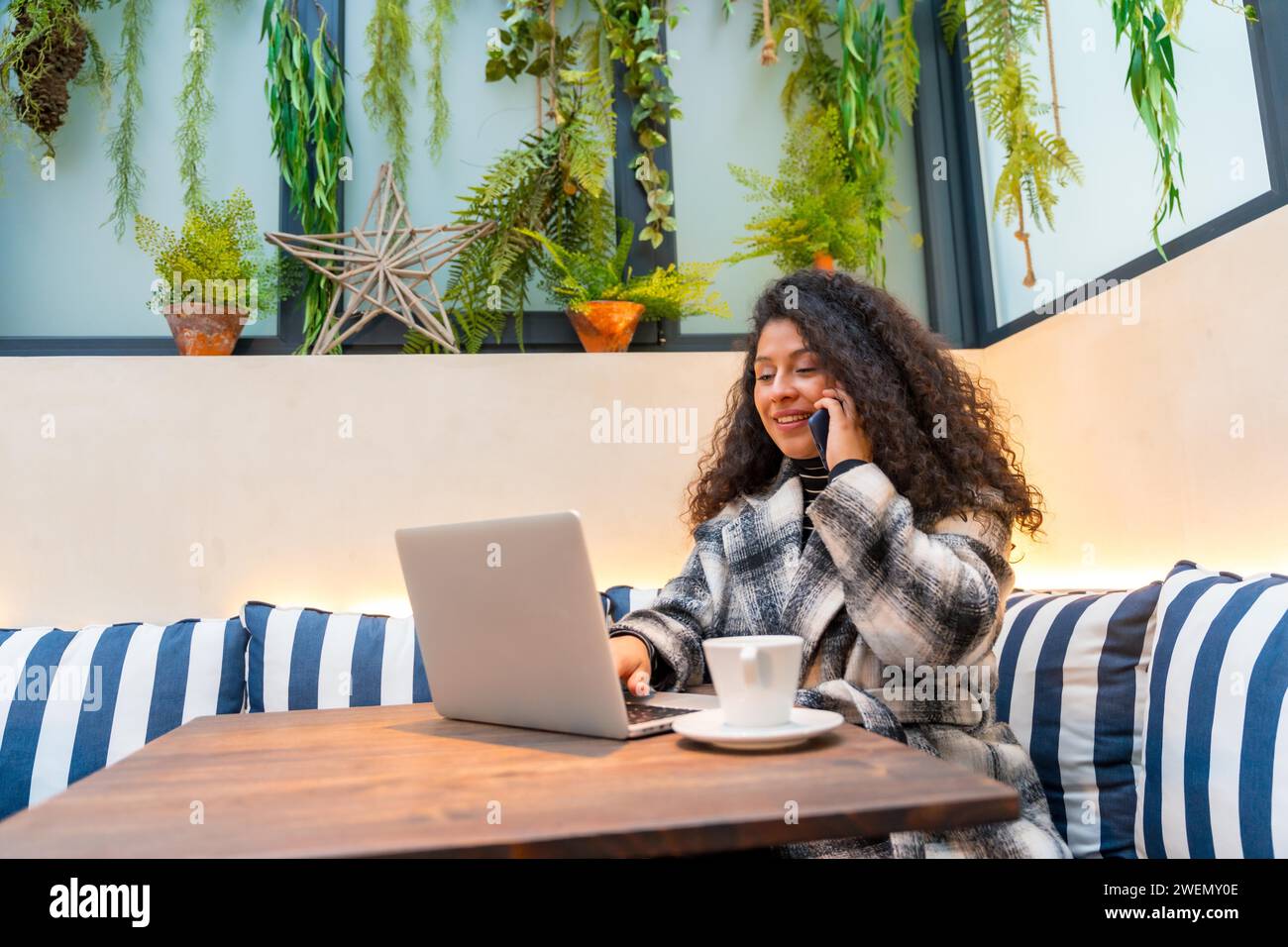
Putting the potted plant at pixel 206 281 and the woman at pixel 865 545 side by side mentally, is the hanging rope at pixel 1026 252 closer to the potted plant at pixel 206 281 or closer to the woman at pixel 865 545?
the woman at pixel 865 545

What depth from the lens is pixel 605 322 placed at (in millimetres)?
2412

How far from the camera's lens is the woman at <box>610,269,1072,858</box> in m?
1.19

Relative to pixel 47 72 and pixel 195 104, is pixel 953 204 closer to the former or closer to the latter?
pixel 195 104

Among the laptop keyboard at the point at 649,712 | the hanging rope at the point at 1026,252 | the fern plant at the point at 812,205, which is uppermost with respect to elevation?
the fern plant at the point at 812,205

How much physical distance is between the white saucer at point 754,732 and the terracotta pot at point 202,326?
6.15 feet

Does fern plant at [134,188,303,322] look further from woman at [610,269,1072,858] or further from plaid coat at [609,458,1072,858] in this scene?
plaid coat at [609,458,1072,858]

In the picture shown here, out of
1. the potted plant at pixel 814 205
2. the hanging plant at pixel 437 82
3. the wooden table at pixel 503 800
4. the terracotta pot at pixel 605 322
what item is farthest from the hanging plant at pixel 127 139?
the wooden table at pixel 503 800

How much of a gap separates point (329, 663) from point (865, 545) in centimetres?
121

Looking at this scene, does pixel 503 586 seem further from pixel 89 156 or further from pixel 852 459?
pixel 89 156

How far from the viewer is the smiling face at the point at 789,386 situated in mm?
1563

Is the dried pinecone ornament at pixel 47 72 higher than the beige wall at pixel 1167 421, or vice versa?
the dried pinecone ornament at pixel 47 72

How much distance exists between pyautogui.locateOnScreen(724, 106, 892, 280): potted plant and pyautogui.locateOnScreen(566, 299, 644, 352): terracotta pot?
0.30 m

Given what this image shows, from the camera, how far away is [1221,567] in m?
1.63
